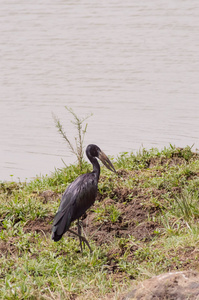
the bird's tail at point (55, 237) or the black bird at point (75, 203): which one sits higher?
the black bird at point (75, 203)

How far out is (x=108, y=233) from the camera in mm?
6664

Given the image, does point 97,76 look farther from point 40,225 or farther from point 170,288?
point 170,288

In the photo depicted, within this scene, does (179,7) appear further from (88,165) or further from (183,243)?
(183,243)

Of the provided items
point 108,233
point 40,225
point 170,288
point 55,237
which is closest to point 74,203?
point 55,237

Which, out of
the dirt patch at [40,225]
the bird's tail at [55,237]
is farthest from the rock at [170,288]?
the dirt patch at [40,225]

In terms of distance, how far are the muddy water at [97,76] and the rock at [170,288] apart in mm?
4599

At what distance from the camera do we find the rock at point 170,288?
15.0ft

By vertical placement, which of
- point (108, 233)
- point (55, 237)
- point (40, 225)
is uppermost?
point (55, 237)

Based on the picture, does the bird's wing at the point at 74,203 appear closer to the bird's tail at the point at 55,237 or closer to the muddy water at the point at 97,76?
the bird's tail at the point at 55,237

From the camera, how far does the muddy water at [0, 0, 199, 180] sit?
35.7 feet

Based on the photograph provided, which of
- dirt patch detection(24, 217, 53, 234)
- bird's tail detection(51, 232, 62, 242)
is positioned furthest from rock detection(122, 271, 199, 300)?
dirt patch detection(24, 217, 53, 234)

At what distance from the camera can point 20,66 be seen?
689 inches

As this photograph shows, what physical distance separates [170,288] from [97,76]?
11.4 metres

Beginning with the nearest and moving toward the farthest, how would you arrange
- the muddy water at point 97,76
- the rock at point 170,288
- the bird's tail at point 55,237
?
the rock at point 170,288 → the bird's tail at point 55,237 → the muddy water at point 97,76
